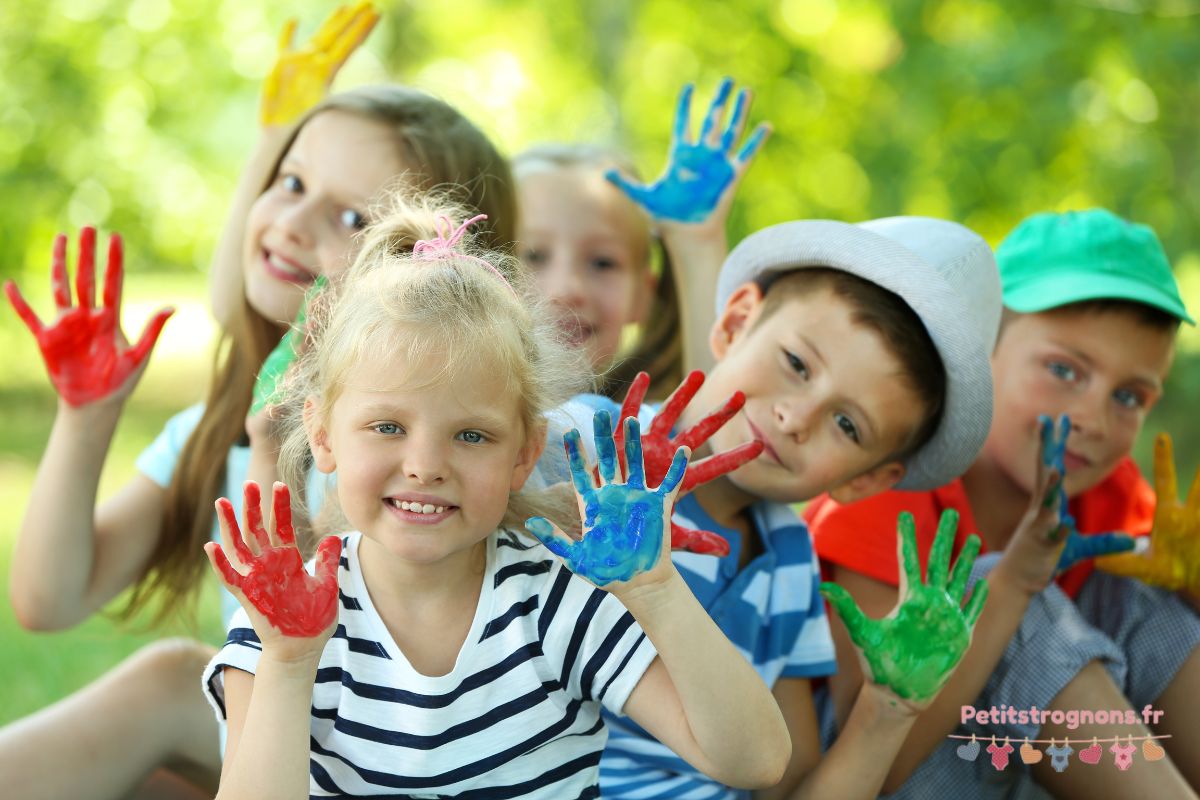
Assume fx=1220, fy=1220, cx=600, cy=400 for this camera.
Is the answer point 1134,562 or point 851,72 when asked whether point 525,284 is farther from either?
point 851,72

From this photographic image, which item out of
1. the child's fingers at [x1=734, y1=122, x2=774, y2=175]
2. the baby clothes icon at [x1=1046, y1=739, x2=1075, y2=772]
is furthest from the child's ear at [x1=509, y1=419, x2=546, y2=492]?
the child's fingers at [x1=734, y1=122, x2=774, y2=175]

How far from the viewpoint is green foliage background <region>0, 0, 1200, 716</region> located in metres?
5.16

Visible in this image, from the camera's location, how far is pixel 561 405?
1627 millimetres

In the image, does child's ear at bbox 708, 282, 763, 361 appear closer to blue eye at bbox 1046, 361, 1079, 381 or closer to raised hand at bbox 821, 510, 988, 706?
raised hand at bbox 821, 510, 988, 706

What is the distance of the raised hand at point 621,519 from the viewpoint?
1328 millimetres

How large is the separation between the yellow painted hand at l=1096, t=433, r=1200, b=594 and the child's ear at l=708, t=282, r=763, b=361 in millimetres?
833

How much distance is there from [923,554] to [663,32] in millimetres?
6731

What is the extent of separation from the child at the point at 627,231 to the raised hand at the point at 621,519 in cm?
111

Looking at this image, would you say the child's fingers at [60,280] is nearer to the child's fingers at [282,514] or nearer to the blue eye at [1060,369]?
the child's fingers at [282,514]

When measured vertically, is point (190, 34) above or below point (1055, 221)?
above

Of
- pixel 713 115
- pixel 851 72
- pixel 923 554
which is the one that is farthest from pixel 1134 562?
pixel 851 72

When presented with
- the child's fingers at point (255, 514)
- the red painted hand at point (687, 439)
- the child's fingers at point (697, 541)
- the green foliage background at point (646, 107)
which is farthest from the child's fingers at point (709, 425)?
the green foliage background at point (646, 107)

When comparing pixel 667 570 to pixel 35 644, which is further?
pixel 35 644

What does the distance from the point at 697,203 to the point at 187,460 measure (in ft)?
3.72
